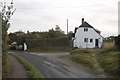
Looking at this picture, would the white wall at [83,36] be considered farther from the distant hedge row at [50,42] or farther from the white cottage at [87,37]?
the distant hedge row at [50,42]

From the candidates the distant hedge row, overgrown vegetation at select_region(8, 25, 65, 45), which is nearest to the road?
the distant hedge row

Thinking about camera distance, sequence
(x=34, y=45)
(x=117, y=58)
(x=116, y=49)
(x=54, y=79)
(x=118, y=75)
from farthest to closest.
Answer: (x=34, y=45), (x=116, y=49), (x=117, y=58), (x=118, y=75), (x=54, y=79)

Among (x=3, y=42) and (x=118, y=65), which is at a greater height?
(x=3, y=42)

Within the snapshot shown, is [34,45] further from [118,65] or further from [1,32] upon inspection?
→ [1,32]

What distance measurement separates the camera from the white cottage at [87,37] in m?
69.1

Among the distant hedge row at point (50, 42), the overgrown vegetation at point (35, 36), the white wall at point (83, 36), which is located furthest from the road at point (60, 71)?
the overgrown vegetation at point (35, 36)

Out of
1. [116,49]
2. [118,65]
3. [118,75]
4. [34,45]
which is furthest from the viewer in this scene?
[34,45]

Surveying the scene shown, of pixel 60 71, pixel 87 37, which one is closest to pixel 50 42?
pixel 87 37

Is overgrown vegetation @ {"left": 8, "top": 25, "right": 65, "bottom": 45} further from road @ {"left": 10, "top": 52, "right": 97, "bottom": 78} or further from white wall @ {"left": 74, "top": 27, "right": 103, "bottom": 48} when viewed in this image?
road @ {"left": 10, "top": 52, "right": 97, "bottom": 78}

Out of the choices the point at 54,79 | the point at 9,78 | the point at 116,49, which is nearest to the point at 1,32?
the point at 9,78

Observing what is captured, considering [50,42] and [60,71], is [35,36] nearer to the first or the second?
[50,42]

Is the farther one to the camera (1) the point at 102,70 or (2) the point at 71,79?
(1) the point at 102,70

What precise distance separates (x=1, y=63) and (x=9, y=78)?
3.37 feet

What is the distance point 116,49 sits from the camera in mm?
38719
